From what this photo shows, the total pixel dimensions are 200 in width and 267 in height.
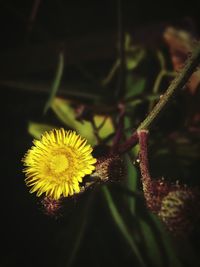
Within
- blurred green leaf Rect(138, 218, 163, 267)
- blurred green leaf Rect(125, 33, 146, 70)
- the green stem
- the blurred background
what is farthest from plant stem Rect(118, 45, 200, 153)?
blurred green leaf Rect(125, 33, 146, 70)

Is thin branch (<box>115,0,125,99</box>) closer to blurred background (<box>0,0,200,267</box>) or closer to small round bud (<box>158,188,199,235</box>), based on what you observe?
blurred background (<box>0,0,200,267</box>)

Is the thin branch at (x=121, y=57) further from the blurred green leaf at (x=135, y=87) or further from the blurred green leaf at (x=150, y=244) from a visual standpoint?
the blurred green leaf at (x=150, y=244)

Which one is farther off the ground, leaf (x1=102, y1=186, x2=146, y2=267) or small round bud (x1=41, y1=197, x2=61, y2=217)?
leaf (x1=102, y1=186, x2=146, y2=267)

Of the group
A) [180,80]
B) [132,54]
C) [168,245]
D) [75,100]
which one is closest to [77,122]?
[75,100]

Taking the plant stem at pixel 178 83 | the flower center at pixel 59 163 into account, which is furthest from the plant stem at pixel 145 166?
the flower center at pixel 59 163

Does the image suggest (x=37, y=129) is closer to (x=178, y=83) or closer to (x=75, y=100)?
(x=75, y=100)

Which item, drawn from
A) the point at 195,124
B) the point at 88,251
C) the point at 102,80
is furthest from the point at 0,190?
the point at 195,124
